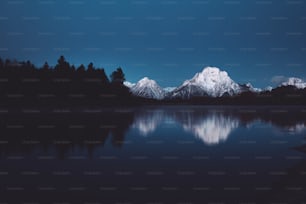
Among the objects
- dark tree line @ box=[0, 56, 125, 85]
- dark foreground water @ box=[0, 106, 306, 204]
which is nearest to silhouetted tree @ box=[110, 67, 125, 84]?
dark tree line @ box=[0, 56, 125, 85]

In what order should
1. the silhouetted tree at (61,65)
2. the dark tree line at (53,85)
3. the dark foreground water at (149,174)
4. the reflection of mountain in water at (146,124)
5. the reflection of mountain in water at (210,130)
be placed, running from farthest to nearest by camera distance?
the silhouetted tree at (61,65)
the dark tree line at (53,85)
the reflection of mountain in water at (146,124)
the reflection of mountain in water at (210,130)
the dark foreground water at (149,174)

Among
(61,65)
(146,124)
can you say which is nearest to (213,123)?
(146,124)

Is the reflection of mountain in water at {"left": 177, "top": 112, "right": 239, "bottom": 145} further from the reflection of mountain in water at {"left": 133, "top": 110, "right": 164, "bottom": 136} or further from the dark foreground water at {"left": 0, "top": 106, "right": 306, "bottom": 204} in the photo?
the dark foreground water at {"left": 0, "top": 106, "right": 306, "bottom": 204}

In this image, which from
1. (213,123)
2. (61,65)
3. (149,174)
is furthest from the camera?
(61,65)

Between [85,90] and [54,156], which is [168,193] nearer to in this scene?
[54,156]

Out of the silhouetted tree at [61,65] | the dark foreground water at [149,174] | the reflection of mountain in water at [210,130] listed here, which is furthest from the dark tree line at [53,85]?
the dark foreground water at [149,174]

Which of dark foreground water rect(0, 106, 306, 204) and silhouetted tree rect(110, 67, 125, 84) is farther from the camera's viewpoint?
silhouetted tree rect(110, 67, 125, 84)

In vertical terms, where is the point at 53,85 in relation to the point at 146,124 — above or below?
above

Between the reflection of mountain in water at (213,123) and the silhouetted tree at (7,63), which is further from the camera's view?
the silhouetted tree at (7,63)

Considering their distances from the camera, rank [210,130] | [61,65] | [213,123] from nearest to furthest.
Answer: [210,130], [213,123], [61,65]

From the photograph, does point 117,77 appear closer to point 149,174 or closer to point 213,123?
point 213,123

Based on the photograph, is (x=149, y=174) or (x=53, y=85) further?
(x=53, y=85)

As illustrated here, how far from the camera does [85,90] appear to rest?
58875mm

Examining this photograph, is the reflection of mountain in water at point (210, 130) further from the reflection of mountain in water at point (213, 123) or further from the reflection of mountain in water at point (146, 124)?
the reflection of mountain in water at point (146, 124)
